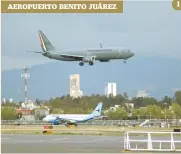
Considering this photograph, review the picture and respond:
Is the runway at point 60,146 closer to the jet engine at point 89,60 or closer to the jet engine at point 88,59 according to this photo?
the jet engine at point 89,60

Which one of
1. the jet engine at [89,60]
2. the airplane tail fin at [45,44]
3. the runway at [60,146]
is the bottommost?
the runway at [60,146]

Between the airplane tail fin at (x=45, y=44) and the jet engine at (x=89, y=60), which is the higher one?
the airplane tail fin at (x=45, y=44)

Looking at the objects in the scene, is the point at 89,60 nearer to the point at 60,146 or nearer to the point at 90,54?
the point at 90,54

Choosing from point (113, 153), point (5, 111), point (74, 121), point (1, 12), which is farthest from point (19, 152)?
point (5, 111)

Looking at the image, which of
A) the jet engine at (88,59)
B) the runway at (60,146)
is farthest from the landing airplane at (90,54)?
the runway at (60,146)

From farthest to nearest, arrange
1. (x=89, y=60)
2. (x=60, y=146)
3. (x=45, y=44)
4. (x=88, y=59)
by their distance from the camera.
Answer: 1. (x=45, y=44)
2. (x=88, y=59)
3. (x=89, y=60)
4. (x=60, y=146)

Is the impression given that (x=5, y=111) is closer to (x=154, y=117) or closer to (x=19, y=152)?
(x=154, y=117)

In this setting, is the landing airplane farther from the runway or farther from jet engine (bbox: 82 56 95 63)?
the runway

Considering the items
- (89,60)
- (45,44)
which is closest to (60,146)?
(89,60)

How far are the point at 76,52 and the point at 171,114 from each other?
104800 mm

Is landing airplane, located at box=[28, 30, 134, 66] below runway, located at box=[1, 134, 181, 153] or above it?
above

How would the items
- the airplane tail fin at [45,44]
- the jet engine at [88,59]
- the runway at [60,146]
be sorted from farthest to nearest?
the airplane tail fin at [45,44], the jet engine at [88,59], the runway at [60,146]

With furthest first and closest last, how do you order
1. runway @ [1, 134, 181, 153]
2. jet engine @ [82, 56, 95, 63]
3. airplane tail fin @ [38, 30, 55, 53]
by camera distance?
airplane tail fin @ [38, 30, 55, 53] → jet engine @ [82, 56, 95, 63] → runway @ [1, 134, 181, 153]

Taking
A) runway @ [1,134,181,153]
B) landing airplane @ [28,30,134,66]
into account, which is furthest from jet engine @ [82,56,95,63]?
runway @ [1,134,181,153]
